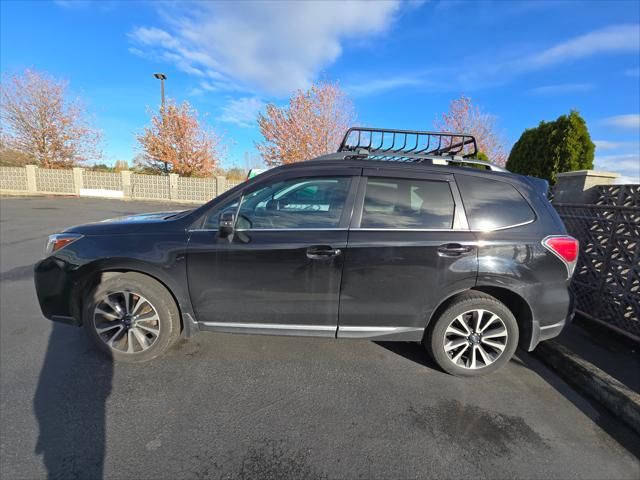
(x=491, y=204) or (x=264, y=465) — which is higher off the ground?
(x=491, y=204)

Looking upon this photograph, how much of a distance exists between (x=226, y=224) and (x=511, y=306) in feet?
8.64

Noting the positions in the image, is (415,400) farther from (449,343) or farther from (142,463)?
(142,463)

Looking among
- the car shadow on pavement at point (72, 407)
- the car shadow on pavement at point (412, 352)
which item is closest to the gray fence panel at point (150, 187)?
the car shadow on pavement at point (72, 407)

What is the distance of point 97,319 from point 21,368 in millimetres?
684

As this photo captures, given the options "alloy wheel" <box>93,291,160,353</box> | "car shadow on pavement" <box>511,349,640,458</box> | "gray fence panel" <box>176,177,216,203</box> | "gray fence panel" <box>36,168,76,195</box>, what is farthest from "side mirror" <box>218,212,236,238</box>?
"gray fence panel" <box>36,168,76,195</box>

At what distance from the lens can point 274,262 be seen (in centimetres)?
A: 257

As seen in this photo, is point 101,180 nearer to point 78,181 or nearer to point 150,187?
point 78,181

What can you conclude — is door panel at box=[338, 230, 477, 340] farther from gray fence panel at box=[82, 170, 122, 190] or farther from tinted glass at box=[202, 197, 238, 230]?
gray fence panel at box=[82, 170, 122, 190]

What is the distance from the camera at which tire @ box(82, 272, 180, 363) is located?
268cm

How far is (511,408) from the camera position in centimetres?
239

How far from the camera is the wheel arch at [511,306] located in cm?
266

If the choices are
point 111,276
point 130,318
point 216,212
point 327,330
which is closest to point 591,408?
point 327,330

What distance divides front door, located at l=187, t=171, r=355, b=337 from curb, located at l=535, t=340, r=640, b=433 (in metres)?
2.21

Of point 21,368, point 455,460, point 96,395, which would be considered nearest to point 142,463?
point 96,395
